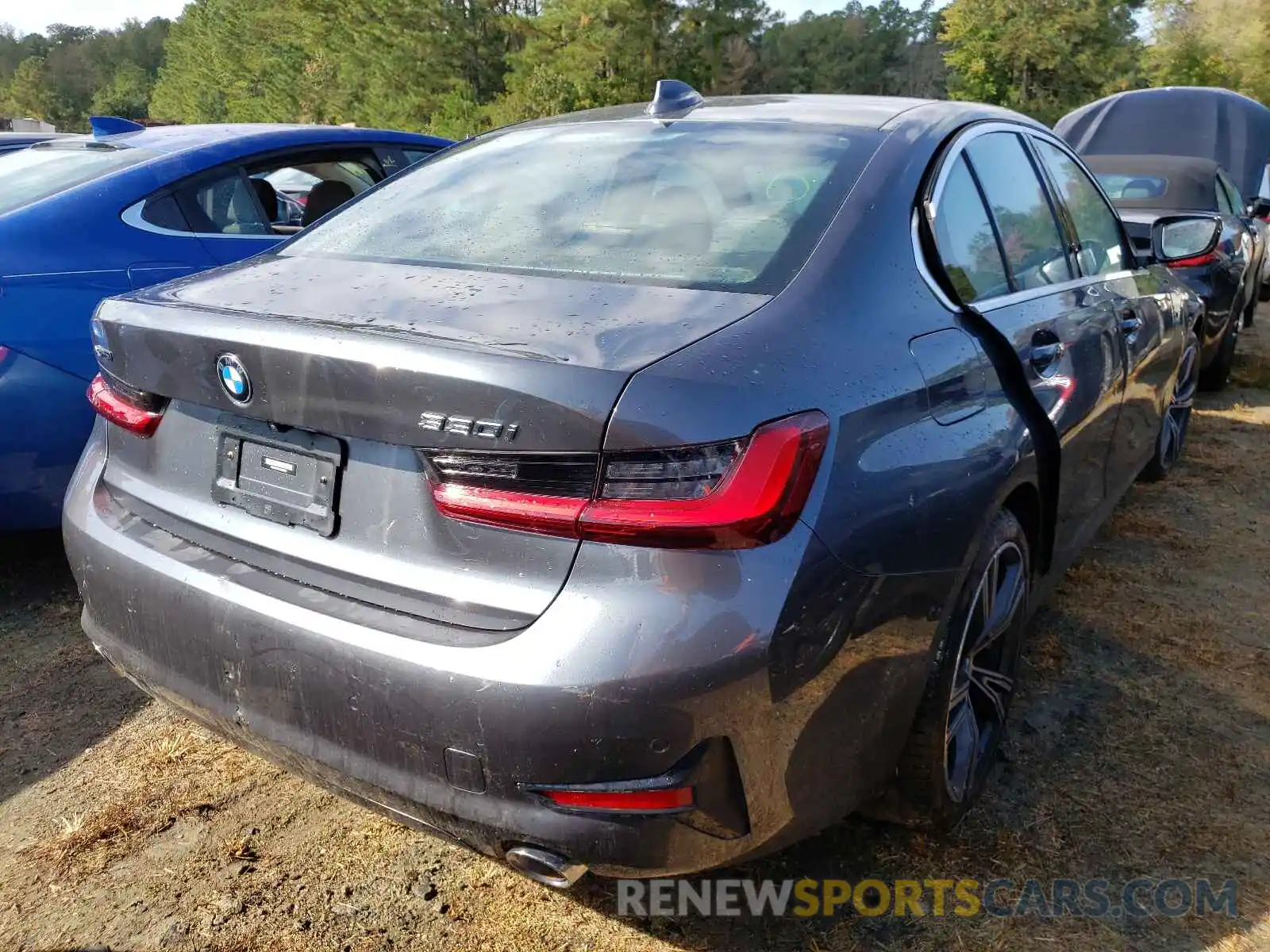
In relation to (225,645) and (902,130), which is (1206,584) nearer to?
(902,130)

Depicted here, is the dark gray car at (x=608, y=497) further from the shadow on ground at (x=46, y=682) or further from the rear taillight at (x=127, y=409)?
the shadow on ground at (x=46, y=682)

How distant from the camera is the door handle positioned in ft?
7.56

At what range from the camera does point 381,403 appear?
1573mm

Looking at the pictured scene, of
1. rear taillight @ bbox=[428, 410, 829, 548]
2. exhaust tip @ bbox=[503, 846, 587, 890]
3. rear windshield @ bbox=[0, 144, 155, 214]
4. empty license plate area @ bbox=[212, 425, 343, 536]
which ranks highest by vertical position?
rear windshield @ bbox=[0, 144, 155, 214]

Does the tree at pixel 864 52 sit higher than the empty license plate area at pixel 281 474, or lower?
higher

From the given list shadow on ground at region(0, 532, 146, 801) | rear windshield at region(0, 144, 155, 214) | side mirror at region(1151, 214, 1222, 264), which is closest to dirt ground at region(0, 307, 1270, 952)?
shadow on ground at region(0, 532, 146, 801)

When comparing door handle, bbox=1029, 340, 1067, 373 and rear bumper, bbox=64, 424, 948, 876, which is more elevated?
door handle, bbox=1029, 340, 1067, 373

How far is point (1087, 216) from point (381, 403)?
251cm

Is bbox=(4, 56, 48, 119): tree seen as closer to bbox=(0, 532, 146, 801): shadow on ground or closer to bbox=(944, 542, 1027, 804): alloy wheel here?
bbox=(0, 532, 146, 801): shadow on ground

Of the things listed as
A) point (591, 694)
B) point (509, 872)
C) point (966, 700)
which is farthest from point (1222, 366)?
point (591, 694)

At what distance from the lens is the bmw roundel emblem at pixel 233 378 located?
1.72m

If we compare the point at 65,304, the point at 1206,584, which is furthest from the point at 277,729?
the point at 1206,584

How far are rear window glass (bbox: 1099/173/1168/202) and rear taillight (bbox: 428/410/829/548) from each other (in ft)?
21.1

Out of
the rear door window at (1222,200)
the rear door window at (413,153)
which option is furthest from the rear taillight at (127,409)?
the rear door window at (1222,200)
